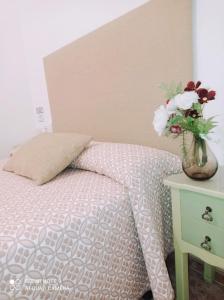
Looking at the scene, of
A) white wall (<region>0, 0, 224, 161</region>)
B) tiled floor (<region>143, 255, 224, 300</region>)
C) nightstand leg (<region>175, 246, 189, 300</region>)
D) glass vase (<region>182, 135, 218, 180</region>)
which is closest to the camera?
glass vase (<region>182, 135, 218, 180</region>)

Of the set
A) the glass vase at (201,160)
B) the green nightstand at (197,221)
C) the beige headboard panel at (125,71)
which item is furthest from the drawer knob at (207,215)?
the beige headboard panel at (125,71)

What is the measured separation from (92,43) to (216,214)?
1428mm

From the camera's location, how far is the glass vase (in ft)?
3.57

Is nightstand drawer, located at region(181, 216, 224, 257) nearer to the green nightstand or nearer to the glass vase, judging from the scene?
the green nightstand

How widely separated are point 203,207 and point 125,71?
39.5 inches

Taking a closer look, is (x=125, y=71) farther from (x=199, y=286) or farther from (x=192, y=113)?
(x=199, y=286)

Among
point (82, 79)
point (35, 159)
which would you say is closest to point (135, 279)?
point (35, 159)

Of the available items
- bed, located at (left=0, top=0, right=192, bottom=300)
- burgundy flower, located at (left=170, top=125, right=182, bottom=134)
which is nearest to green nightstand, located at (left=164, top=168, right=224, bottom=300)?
bed, located at (left=0, top=0, right=192, bottom=300)

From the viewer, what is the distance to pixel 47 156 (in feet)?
4.82

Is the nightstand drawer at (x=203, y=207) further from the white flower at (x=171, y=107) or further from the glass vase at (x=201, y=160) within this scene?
the white flower at (x=171, y=107)

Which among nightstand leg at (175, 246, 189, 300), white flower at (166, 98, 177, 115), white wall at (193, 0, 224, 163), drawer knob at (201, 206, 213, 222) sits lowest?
nightstand leg at (175, 246, 189, 300)

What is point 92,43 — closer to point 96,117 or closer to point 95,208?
point 96,117

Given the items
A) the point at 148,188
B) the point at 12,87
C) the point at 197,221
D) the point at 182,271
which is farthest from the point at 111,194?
the point at 12,87

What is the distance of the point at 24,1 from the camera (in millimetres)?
2455
